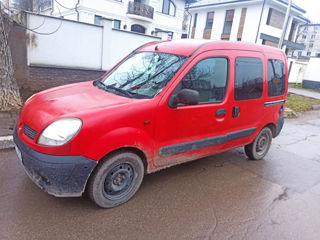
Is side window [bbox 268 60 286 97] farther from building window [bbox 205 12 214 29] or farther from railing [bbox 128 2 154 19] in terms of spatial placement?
building window [bbox 205 12 214 29]

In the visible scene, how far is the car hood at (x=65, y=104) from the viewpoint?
2.61m

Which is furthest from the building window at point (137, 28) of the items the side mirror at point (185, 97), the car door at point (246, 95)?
the side mirror at point (185, 97)

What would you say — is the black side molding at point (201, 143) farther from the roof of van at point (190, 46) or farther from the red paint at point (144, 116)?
the roof of van at point (190, 46)

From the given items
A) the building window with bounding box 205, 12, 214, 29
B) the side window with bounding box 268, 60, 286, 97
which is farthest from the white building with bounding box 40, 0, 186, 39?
the side window with bounding box 268, 60, 286, 97

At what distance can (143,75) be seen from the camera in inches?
134

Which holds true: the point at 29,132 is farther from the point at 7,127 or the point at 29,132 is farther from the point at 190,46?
the point at 7,127

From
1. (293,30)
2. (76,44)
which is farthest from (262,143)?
(293,30)

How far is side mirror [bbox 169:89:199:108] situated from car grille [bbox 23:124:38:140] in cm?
156

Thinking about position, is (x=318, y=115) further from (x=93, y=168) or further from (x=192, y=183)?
(x=93, y=168)

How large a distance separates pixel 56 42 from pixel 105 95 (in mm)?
6494

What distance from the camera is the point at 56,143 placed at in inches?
96.9

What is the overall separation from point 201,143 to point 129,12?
20.5 metres

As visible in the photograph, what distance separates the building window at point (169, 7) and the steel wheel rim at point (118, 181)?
78.0 ft

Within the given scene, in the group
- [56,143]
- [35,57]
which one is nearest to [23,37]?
[35,57]
